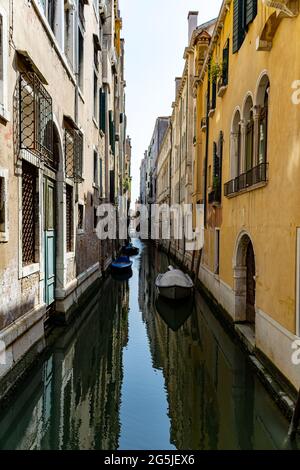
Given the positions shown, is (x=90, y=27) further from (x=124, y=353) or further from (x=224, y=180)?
(x=124, y=353)

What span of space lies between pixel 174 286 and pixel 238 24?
718cm

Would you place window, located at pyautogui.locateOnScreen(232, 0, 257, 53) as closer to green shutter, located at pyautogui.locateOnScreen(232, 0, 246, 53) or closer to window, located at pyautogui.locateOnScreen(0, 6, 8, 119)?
green shutter, located at pyautogui.locateOnScreen(232, 0, 246, 53)

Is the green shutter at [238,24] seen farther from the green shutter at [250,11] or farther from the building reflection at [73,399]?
the building reflection at [73,399]

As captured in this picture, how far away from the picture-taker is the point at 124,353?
7996 millimetres

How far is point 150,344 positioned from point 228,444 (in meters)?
4.23

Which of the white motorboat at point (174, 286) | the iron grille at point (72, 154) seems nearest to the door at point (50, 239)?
the iron grille at point (72, 154)

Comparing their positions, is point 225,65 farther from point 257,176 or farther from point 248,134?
point 257,176

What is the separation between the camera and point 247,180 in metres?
7.89

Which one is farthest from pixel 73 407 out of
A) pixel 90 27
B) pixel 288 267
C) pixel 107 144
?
pixel 107 144

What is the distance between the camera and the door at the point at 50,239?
812cm

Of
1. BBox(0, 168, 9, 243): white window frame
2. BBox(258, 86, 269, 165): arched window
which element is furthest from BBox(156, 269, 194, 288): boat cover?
BBox(0, 168, 9, 243): white window frame

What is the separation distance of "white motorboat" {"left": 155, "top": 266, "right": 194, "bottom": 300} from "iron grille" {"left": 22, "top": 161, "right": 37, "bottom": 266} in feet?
20.4

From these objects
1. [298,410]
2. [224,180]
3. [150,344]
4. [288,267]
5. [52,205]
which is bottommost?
[150,344]

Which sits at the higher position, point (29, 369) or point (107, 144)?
point (107, 144)
